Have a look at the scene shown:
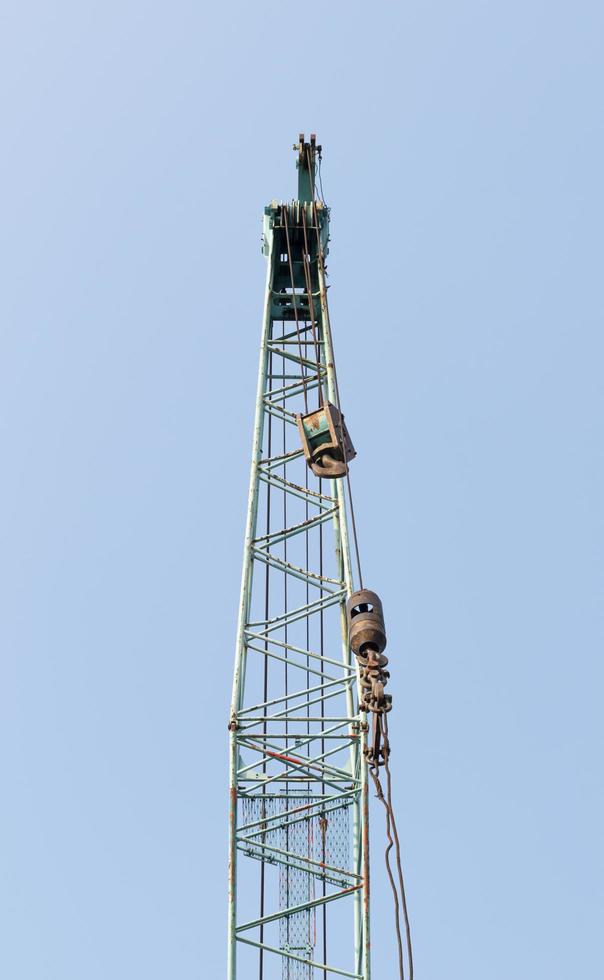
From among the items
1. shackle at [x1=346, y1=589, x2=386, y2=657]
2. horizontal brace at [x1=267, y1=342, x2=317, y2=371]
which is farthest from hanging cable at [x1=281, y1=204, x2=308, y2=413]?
shackle at [x1=346, y1=589, x2=386, y2=657]

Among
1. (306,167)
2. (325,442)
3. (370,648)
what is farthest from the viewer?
(306,167)

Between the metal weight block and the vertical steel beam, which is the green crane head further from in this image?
the metal weight block

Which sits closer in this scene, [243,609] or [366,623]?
[366,623]

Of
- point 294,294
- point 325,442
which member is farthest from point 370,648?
point 294,294

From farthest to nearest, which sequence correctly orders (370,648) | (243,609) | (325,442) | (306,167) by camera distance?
(306,167) < (243,609) < (325,442) < (370,648)

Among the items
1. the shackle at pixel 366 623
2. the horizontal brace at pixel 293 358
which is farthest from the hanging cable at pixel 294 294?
the shackle at pixel 366 623

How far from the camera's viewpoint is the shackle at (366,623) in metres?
29.9

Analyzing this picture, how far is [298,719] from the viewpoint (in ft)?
132

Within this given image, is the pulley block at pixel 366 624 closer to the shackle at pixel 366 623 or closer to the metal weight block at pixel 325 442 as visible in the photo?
the shackle at pixel 366 623

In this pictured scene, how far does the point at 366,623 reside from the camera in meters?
30.0

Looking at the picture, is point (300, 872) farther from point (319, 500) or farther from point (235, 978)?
point (319, 500)

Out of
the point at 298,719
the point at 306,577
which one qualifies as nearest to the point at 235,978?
the point at 298,719

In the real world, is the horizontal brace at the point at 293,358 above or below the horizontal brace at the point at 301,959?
above

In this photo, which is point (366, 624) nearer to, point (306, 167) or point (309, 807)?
point (309, 807)
